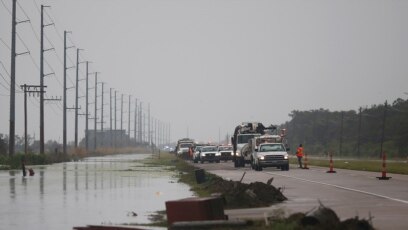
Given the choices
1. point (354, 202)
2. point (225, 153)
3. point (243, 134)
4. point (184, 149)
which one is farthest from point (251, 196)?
point (184, 149)

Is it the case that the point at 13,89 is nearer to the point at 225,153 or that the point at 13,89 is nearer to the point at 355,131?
the point at 225,153

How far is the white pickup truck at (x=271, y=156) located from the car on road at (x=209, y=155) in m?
27.5

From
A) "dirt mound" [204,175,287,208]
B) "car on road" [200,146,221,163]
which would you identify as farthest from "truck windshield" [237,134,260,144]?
"dirt mound" [204,175,287,208]

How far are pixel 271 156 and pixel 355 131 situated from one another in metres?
84.7

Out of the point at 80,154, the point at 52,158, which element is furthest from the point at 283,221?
the point at 80,154

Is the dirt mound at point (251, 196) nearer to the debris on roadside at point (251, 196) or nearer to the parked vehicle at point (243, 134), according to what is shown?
the debris on roadside at point (251, 196)

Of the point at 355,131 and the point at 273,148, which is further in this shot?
the point at 355,131

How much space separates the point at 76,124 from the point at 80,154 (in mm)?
4190

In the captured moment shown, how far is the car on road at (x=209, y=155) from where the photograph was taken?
84.2 metres

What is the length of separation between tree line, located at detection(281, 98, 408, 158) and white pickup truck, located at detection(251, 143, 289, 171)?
41142 millimetres

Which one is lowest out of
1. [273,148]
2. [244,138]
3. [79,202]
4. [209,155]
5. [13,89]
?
[79,202]

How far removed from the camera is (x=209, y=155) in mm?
84562

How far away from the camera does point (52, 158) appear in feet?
265

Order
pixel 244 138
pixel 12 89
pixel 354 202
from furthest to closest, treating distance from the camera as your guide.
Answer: pixel 244 138 < pixel 12 89 < pixel 354 202
